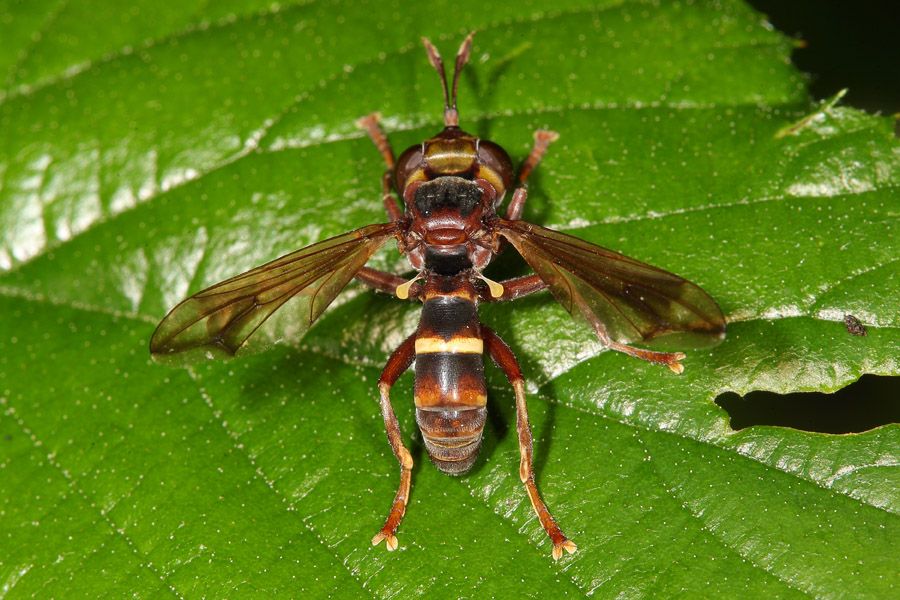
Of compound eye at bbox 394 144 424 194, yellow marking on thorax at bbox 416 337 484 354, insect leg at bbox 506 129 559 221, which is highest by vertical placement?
compound eye at bbox 394 144 424 194

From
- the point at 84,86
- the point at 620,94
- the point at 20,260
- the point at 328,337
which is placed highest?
the point at 84,86

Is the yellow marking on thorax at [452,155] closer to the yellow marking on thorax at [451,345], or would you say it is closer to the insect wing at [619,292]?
the insect wing at [619,292]

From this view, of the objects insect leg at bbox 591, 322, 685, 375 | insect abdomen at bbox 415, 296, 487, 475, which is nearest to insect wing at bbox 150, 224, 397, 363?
insect abdomen at bbox 415, 296, 487, 475

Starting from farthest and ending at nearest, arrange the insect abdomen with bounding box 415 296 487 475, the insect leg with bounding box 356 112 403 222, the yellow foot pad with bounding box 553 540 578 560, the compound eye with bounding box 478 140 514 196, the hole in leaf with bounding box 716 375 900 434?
the insect leg with bounding box 356 112 403 222
the compound eye with bounding box 478 140 514 196
the hole in leaf with bounding box 716 375 900 434
the insect abdomen with bounding box 415 296 487 475
the yellow foot pad with bounding box 553 540 578 560

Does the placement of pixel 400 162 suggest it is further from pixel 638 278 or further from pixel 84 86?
pixel 84 86

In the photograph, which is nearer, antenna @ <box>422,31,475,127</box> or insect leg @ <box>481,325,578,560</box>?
insect leg @ <box>481,325,578,560</box>

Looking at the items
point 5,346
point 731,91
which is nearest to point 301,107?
point 5,346

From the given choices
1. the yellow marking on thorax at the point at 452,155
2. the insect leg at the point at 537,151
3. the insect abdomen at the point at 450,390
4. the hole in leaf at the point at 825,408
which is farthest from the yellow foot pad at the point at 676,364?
the yellow marking on thorax at the point at 452,155

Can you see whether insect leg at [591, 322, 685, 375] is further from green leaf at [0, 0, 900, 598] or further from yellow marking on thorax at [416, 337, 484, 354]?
yellow marking on thorax at [416, 337, 484, 354]

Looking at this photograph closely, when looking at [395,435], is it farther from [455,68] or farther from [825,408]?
[825,408]
